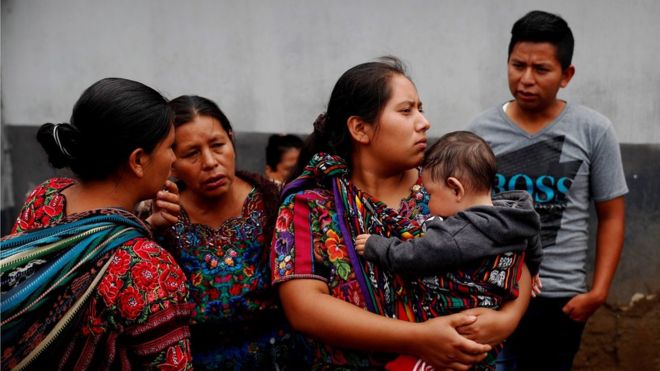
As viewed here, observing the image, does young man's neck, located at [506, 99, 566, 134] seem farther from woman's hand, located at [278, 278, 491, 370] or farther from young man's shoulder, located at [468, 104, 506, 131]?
woman's hand, located at [278, 278, 491, 370]

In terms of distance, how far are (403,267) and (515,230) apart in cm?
37

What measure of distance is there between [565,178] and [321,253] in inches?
58.8

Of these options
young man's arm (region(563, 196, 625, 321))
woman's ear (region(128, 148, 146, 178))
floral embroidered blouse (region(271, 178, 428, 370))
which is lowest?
young man's arm (region(563, 196, 625, 321))

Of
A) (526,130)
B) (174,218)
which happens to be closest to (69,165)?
Result: (174,218)

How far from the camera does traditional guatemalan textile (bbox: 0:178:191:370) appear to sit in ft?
6.08

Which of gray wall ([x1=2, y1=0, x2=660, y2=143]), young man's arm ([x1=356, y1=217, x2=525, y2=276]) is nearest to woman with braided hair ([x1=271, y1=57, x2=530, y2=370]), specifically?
young man's arm ([x1=356, y1=217, x2=525, y2=276])

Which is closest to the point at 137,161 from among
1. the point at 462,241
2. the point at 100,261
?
the point at 100,261

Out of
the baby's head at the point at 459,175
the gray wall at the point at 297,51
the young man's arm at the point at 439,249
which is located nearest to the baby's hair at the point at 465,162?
the baby's head at the point at 459,175

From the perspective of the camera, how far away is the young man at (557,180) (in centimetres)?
326

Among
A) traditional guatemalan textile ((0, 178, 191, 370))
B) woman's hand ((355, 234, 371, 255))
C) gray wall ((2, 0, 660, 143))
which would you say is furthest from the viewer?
gray wall ((2, 0, 660, 143))

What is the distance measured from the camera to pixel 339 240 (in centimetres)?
233

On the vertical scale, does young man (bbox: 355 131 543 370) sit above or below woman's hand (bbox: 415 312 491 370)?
above

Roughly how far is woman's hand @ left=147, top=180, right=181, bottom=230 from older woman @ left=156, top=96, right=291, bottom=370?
0.34 feet

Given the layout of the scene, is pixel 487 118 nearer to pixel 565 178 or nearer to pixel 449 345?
pixel 565 178
